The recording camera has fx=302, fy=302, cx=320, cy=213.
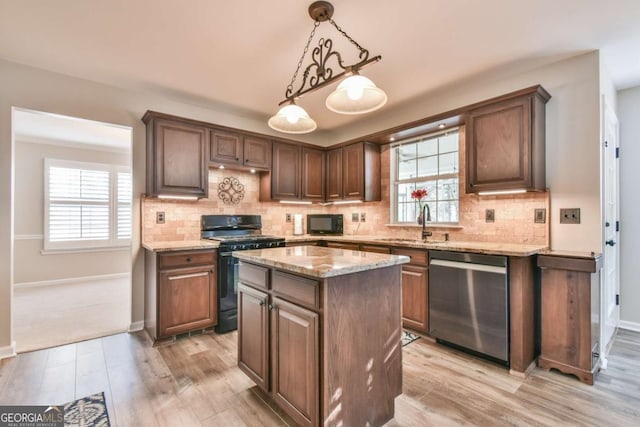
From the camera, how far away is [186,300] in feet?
9.87

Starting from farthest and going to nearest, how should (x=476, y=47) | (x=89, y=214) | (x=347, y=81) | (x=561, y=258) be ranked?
(x=89, y=214) → (x=476, y=47) → (x=561, y=258) → (x=347, y=81)

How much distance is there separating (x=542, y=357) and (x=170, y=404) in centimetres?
279

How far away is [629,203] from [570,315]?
1785 millimetres

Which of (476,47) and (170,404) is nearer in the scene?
(170,404)

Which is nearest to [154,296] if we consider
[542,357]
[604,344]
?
[542,357]

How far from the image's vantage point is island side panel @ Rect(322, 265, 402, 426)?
151 cm

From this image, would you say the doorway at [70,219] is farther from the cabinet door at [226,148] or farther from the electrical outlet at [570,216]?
the electrical outlet at [570,216]

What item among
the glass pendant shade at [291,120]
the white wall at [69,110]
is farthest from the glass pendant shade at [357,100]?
the white wall at [69,110]

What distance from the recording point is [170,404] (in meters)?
1.96

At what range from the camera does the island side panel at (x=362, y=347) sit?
151 cm

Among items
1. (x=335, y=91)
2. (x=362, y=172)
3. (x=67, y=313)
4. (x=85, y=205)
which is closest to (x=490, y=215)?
(x=362, y=172)

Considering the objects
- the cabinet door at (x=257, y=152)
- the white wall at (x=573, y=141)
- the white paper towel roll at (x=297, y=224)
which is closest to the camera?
the white wall at (x=573, y=141)

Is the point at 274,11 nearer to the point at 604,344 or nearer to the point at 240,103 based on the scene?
the point at 240,103

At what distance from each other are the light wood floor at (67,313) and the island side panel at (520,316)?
12.3ft
